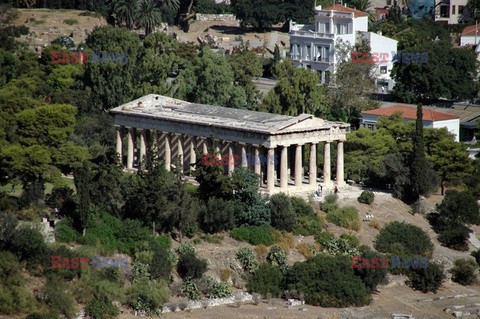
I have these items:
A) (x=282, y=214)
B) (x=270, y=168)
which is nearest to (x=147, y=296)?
(x=282, y=214)

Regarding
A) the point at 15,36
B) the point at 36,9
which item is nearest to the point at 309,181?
the point at 15,36

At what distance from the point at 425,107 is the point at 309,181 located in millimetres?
25705

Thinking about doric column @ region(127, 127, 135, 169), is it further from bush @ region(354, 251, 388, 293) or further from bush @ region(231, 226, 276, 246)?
bush @ region(354, 251, 388, 293)

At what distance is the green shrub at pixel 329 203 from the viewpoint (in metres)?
107

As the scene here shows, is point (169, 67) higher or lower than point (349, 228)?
higher

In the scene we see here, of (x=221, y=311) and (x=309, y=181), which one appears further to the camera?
(x=309, y=181)

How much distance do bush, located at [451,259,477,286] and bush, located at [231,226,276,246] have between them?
1202cm

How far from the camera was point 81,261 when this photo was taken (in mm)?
93312

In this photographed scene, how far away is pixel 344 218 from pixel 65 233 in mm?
19875

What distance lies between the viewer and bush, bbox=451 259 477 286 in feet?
338

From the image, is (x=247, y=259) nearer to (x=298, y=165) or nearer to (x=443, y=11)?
(x=298, y=165)

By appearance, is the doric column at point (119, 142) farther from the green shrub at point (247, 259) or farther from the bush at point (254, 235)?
the green shrub at point (247, 259)

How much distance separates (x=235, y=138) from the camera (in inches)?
4277

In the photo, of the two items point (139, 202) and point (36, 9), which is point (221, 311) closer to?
point (139, 202)
